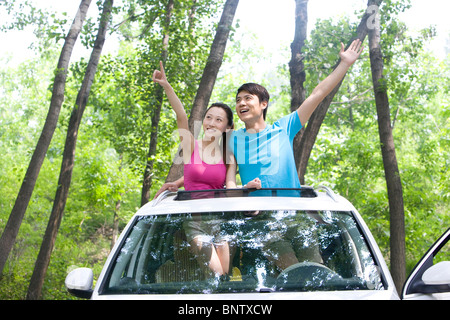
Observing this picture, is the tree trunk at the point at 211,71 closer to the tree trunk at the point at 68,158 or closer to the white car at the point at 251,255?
the white car at the point at 251,255

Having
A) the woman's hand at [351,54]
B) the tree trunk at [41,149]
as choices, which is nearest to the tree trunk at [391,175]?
the woman's hand at [351,54]

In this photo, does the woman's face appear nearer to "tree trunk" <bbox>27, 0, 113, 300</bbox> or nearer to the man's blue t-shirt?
the man's blue t-shirt

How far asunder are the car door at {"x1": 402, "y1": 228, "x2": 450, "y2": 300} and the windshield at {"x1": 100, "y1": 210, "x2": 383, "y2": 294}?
18 cm

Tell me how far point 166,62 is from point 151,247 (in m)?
12.5

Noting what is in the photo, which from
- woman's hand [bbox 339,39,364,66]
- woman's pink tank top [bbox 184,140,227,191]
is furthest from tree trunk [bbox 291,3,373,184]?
woman's pink tank top [bbox 184,140,227,191]

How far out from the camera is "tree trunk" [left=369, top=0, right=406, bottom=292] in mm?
9367

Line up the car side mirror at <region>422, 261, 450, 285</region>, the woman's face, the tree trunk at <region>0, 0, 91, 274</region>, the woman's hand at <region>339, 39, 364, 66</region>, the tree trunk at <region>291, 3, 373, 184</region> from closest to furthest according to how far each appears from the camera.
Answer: the car side mirror at <region>422, 261, 450, 285</region>, the woman's face, the woman's hand at <region>339, 39, 364, 66</region>, the tree trunk at <region>291, 3, 373, 184</region>, the tree trunk at <region>0, 0, 91, 274</region>

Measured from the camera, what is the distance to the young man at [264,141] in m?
3.88

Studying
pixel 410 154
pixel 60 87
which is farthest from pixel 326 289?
pixel 410 154

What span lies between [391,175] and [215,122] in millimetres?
6238

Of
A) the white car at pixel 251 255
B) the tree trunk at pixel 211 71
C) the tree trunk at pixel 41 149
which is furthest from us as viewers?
the tree trunk at pixel 41 149

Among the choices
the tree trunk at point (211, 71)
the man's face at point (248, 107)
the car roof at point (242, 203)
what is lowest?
the car roof at point (242, 203)

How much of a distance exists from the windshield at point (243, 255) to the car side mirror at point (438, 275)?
→ 10.2 inches
